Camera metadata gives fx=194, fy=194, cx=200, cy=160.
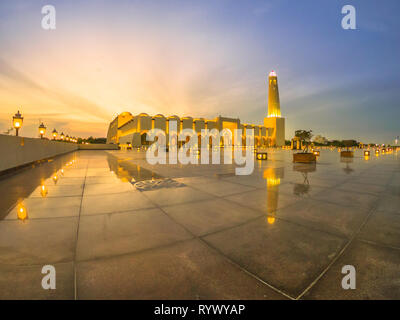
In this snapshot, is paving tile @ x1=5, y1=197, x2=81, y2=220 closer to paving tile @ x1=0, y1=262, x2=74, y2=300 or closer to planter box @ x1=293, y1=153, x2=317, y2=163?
paving tile @ x1=0, y1=262, x2=74, y2=300

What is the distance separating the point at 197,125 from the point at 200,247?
3389 inches

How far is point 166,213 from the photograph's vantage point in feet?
13.4

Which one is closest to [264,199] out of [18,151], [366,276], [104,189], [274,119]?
[366,276]

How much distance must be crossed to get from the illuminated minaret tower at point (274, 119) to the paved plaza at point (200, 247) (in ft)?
393

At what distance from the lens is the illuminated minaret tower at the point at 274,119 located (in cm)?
11696

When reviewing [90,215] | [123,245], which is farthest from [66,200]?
[123,245]

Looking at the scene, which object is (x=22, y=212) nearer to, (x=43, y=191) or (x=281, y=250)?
(x=43, y=191)

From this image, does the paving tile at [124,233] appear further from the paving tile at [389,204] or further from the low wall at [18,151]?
the low wall at [18,151]

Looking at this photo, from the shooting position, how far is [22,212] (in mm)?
4051

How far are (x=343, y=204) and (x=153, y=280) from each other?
473cm

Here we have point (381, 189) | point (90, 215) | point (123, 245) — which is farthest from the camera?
point (381, 189)

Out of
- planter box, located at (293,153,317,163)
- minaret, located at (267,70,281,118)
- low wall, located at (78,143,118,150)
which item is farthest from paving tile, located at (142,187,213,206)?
minaret, located at (267,70,281,118)
